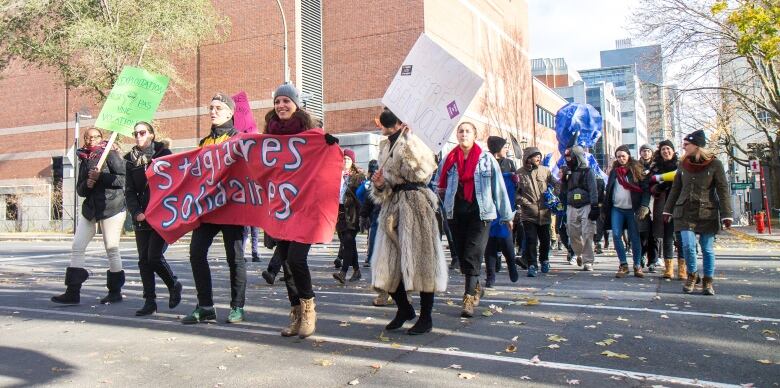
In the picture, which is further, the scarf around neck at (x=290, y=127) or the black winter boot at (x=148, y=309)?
the black winter boot at (x=148, y=309)

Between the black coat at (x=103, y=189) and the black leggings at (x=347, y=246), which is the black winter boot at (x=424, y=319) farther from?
the black coat at (x=103, y=189)

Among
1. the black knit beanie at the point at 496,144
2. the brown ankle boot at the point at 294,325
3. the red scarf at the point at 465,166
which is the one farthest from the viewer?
the black knit beanie at the point at 496,144

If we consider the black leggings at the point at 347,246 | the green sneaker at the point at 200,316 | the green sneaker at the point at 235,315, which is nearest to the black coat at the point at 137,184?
the green sneaker at the point at 200,316

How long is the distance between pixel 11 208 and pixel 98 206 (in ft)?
124

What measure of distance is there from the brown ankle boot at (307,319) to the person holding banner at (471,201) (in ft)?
5.17

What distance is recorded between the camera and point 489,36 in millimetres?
40125

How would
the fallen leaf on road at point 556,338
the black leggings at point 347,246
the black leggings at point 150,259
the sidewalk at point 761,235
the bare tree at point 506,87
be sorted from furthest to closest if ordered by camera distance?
the bare tree at point 506,87 < the sidewalk at point 761,235 < the black leggings at point 347,246 < the black leggings at point 150,259 < the fallen leaf on road at point 556,338

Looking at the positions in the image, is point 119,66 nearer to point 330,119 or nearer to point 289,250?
point 330,119

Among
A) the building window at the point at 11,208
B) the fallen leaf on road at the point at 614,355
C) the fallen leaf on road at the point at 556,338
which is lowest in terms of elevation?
the fallen leaf on road at the point at 614,355

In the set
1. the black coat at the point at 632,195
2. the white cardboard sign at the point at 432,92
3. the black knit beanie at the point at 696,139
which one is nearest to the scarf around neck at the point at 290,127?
the white cardboard sign at the point at 432,92

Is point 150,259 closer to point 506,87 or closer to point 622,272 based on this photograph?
point 622,272

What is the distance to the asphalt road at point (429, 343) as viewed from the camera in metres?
3.92

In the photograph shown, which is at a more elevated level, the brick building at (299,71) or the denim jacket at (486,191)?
the brick building at (299,71)

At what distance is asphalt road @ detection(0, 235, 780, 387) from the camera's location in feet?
12.9
